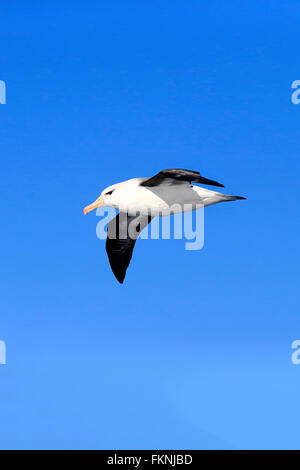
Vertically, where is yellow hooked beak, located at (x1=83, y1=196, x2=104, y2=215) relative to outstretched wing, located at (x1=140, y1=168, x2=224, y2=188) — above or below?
above

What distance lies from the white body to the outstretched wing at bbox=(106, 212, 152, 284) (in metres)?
1.53

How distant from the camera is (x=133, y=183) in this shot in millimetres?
15969

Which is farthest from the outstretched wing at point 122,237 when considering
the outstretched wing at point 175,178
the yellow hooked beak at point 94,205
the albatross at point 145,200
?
the outstretched wing at point 175,178

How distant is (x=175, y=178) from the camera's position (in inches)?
554

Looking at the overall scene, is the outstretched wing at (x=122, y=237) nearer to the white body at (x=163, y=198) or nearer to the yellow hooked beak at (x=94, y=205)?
the yellow hooked beak at (x=94, y=205)

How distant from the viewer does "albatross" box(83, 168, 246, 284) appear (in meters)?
15.1

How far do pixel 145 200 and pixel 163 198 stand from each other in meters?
0.48

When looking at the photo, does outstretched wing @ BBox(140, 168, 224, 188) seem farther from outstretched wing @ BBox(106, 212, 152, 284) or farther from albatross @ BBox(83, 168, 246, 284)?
outstretched wing @ BBox(106, 212, 152, 284)

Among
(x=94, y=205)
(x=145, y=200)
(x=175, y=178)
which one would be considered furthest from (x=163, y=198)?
(x=94, y=205)

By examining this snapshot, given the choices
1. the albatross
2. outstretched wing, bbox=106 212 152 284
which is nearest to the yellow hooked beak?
the albatross

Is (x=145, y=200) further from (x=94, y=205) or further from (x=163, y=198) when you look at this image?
(x=94, y=205)

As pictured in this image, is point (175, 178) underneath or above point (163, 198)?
underneath
